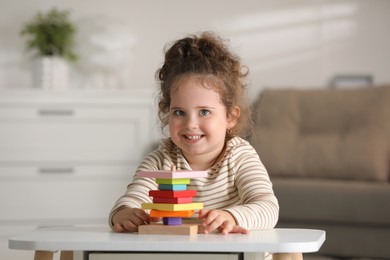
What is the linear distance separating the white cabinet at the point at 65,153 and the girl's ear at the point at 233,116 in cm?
215

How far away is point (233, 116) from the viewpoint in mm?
1984

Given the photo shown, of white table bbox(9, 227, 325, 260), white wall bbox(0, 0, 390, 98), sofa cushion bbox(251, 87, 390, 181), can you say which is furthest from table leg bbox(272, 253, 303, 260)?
white wall bbox(0, 0, 390, 98)

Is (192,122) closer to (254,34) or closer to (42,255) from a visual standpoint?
(42,255)

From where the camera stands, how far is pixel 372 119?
4.02 m

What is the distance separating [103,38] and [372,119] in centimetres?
150

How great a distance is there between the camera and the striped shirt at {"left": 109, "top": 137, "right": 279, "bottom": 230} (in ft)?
5.98

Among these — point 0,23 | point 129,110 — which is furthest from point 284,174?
point 0,23

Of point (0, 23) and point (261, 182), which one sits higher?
point (0, 23)

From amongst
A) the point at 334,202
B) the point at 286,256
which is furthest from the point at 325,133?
the point at 286,256

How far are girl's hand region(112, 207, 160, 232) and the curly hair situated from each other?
0.32 metres

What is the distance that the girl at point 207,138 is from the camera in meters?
1.82

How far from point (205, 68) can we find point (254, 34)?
281cm

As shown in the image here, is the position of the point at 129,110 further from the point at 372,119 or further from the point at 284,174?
the point at 372,119

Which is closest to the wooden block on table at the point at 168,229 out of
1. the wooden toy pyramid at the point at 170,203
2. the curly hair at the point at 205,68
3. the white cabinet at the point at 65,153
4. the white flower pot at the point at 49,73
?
the wooden toy pyramid at the point at 170,203
